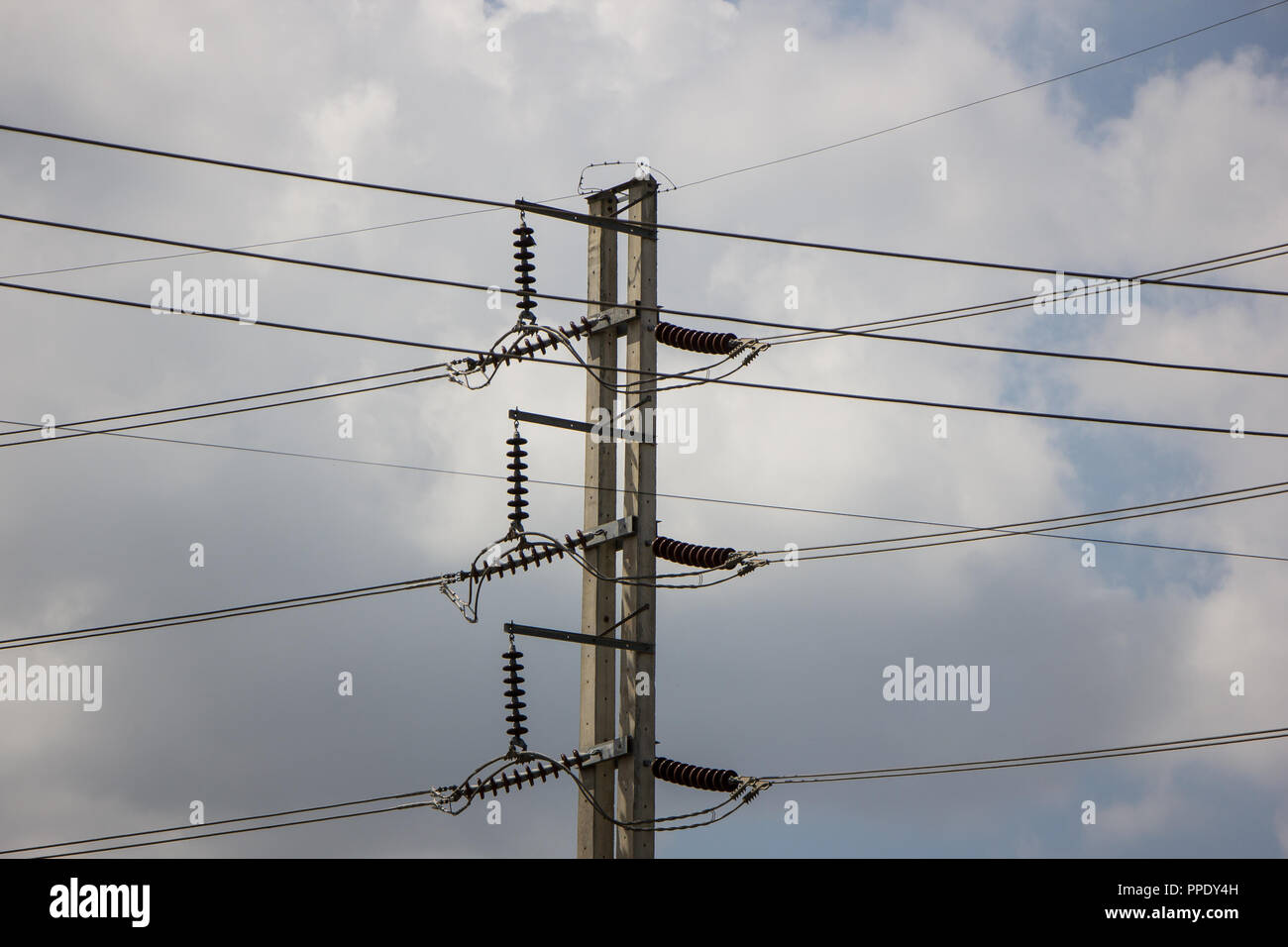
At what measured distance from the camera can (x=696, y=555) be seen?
66.7 ft

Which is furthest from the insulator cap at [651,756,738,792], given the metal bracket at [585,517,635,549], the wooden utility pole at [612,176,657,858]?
the metal bracket at [585,517,635,549]

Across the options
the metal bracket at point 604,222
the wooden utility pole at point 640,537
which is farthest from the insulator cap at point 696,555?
the metal bracket at point 604,222

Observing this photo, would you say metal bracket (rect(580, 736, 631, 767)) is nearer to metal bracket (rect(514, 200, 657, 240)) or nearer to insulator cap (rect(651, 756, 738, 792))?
insulator cap (rect(651, 756, 738, 792))

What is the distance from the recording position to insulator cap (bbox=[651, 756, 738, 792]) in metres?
19.7

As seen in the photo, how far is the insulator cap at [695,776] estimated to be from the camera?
19.7m

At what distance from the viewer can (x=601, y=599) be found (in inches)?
792

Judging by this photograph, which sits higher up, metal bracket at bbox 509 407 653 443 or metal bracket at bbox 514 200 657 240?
metal bracket at bbox 514 200 657 240

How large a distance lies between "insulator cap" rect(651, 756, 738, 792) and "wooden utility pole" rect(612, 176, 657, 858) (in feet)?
0.58

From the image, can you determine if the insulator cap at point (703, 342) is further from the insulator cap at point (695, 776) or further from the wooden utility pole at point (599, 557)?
the insulator cap at point (695, 776)

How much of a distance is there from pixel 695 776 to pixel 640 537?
2.59 m

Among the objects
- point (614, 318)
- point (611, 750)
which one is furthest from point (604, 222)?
point (611, 750)

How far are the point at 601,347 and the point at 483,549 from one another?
2.59m
